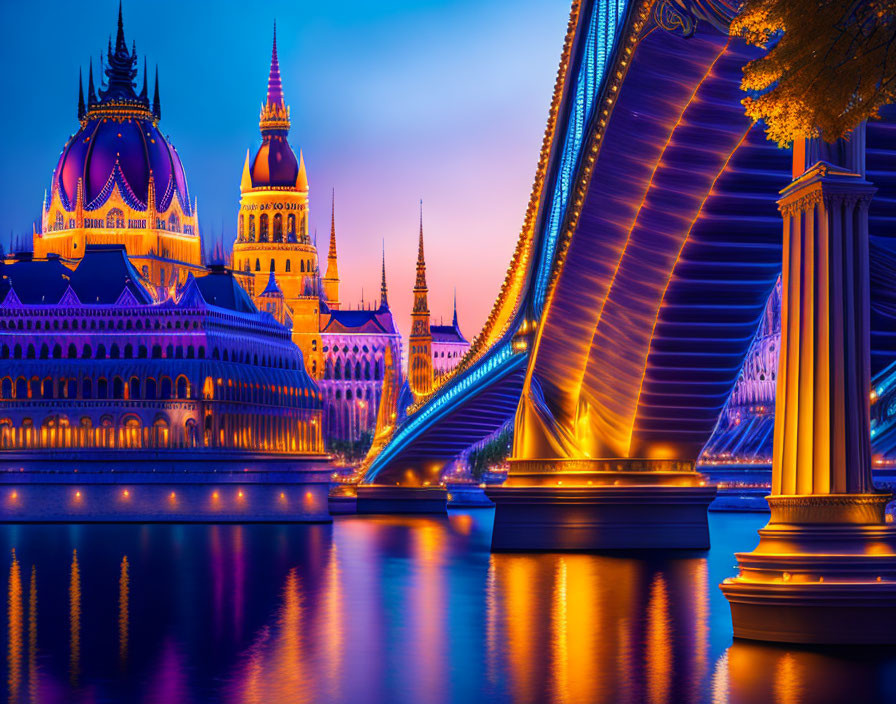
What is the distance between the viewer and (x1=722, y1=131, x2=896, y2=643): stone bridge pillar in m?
20.1

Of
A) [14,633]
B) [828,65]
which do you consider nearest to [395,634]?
[14,633]

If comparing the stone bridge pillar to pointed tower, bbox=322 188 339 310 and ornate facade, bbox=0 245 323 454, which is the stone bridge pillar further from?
pointed tower, bbox=322 188 339 310

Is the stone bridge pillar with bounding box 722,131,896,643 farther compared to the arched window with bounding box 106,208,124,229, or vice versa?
the arched window with bounding box 106,208,124,229

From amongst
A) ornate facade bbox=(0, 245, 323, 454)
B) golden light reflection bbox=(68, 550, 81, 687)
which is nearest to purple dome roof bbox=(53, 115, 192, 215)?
ornate facade bbox=(0, 245, 323, 454)

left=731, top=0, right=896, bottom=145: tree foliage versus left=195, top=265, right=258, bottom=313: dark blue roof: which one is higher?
left=195, top=265, right=258, bottom=313: dark blue roof

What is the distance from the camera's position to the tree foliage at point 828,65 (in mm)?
16062

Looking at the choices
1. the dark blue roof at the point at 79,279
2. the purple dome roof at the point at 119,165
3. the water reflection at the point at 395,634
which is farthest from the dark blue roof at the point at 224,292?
the water reflection at the point at 395,634

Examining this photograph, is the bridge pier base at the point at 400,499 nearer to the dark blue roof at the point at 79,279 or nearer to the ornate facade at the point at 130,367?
the ornate facade at the point at 130,367

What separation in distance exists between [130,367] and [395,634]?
63167 millimetres

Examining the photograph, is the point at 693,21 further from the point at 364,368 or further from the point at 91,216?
the point at 364,368

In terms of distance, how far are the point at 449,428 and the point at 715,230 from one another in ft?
118

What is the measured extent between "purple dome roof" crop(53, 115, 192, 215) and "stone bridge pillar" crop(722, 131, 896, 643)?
97.7 meters

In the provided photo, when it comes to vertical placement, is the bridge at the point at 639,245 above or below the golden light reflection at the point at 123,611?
above

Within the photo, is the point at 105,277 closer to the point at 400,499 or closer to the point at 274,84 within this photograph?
the point at 400,499
